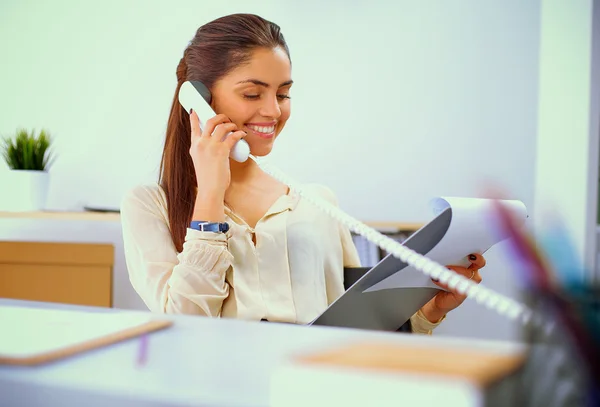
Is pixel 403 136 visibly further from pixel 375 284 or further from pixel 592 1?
pixel 375 284

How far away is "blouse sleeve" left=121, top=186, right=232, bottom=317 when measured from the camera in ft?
4.51

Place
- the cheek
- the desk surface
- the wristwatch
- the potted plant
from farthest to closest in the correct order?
the potted plant
the cheek
the wristwatch
the desk surface

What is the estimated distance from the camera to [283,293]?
154 cm

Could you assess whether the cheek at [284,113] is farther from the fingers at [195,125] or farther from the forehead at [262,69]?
the fingers at [195,125]

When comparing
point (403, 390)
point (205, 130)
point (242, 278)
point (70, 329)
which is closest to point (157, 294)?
point (242, 278)

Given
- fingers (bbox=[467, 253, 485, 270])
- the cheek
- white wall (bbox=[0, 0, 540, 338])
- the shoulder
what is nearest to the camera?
fingers (bbox=[467, 253, 485, 270])

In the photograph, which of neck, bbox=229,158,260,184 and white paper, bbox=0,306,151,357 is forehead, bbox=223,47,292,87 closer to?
neck, bbox=229,158,260,184

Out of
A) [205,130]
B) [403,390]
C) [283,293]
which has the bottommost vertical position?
[283,293]

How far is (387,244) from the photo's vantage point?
3.56ft

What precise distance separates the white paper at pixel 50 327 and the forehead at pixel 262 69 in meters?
0.87

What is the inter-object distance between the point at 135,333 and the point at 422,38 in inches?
105

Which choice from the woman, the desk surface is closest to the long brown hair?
the woman

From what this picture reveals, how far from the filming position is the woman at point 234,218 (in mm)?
1411

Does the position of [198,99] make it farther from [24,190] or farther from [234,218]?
[24,190]
